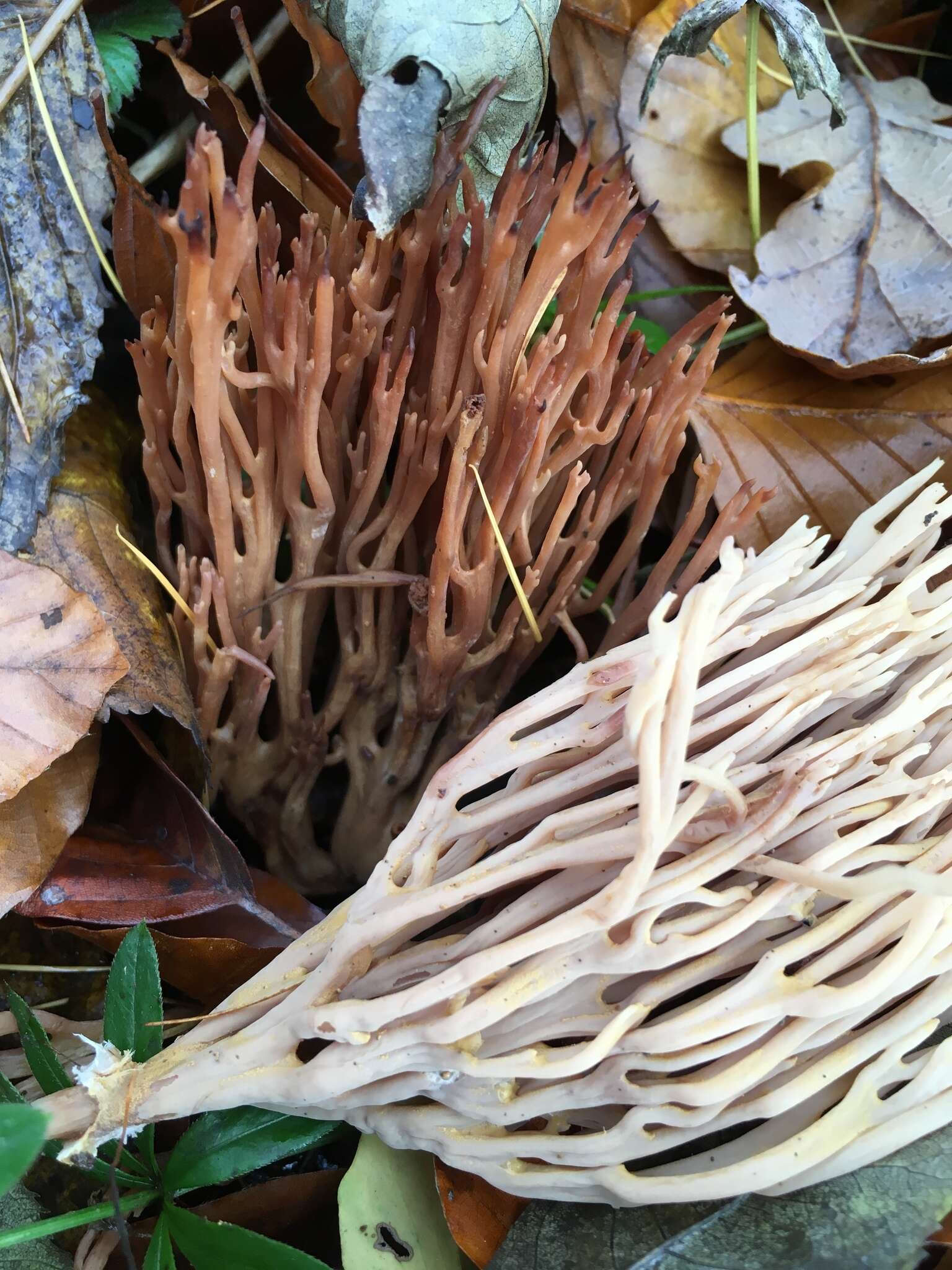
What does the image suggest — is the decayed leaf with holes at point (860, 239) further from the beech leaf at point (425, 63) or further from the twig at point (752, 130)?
the beech leaf at point (425, 63)

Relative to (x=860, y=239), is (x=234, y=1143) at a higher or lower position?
lower

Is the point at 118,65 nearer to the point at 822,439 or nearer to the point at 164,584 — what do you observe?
the point at 164,584

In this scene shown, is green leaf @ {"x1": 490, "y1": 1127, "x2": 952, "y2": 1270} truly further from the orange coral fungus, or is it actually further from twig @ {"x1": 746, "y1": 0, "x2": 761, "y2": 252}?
twig @ {"x1": 746, "y1": 0, "x2": 761, "y2": 252}

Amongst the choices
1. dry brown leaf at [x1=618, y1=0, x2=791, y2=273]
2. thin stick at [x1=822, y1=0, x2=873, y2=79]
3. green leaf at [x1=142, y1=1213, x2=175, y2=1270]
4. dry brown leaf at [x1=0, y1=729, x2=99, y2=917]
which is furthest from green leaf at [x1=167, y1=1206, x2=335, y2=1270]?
thin stick at [x1=822, y1=0, x2=873, y2=79]

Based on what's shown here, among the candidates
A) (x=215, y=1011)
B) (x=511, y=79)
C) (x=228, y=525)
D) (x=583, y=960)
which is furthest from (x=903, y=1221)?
(x=511, y=79)

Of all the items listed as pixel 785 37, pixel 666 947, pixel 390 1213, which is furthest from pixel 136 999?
pixel 785 37

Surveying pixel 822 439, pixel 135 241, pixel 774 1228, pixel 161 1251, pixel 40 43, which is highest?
pixel 40 43
